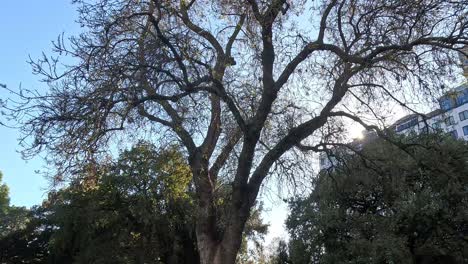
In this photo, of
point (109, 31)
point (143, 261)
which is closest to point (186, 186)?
point (143, 261)

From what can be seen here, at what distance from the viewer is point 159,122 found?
10.1 metres

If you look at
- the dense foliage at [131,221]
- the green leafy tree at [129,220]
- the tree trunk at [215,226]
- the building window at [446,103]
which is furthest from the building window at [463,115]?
the tree trunk at [215,226]

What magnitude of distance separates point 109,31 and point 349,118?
5.03 m

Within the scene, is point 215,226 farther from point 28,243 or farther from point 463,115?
point 463,115

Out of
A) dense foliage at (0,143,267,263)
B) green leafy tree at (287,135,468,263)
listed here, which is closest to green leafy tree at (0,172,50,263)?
dense foliage at (0,143,267,263)

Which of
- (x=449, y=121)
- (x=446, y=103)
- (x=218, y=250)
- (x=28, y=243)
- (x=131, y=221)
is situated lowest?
(x=218, y=250)

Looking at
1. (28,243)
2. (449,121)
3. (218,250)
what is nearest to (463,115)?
(28,243)

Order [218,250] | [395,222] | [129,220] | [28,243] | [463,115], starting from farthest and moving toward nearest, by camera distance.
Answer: [463,115] < [28,243] < [129,220] < [395,222] < [218,250]

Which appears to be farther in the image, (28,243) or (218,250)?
(28,243)

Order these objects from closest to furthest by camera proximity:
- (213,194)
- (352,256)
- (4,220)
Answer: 1. (213,194)
2. (352,256)
3. (4,220)

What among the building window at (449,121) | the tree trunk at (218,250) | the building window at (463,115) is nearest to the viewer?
the tree trunk at (218,250)

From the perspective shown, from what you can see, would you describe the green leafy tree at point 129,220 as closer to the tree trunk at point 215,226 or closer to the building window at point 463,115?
the tree trunk at point 215,226

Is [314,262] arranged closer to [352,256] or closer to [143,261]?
[352,256]

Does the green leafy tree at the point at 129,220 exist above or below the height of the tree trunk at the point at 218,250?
above
